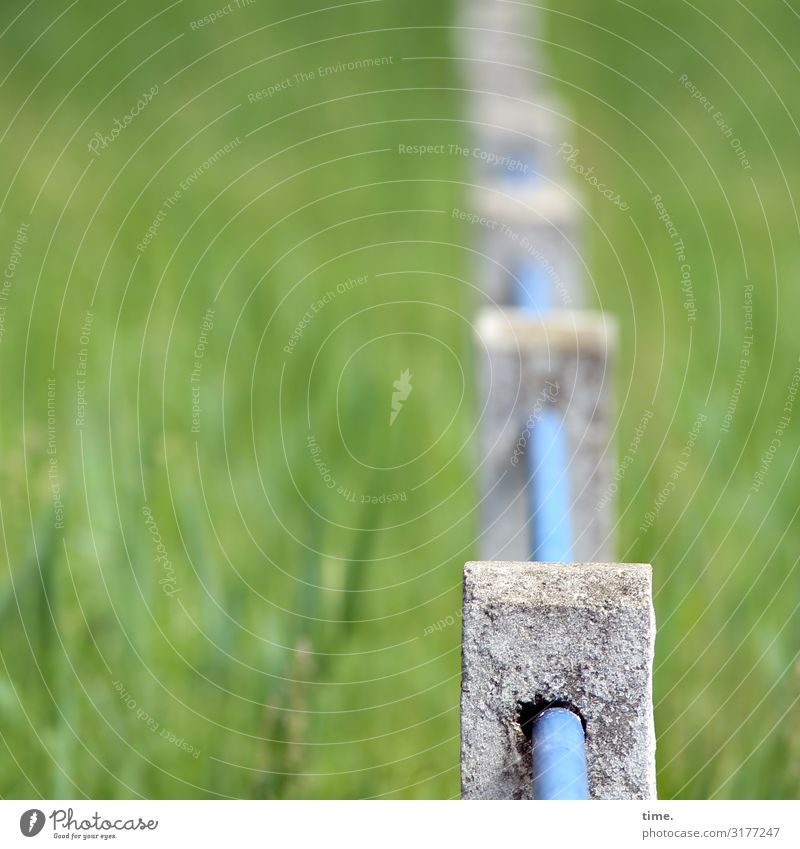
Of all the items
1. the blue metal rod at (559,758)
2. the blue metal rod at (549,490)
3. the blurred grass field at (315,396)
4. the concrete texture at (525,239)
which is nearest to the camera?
the blue metal rod at (559,758)

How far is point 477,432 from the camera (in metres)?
1.78

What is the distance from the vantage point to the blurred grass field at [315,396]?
1.19 m

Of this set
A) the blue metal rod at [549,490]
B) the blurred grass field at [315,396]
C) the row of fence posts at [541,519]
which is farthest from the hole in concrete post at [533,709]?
the blurred grass field at [315,396]

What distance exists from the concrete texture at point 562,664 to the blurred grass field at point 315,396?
42 centimetres

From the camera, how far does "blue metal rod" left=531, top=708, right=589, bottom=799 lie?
676 millimetres

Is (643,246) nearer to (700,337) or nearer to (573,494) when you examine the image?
(700,337)

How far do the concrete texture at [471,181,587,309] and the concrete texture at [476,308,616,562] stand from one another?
263 millimetres

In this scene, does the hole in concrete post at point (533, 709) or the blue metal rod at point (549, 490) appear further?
the blue metal rod at point (549, 490)

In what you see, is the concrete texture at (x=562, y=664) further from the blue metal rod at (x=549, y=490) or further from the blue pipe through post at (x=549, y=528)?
the blue metal rod at (x=549, y=490)

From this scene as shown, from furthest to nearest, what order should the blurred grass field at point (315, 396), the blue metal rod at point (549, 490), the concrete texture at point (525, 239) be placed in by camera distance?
the concrete texture at point (525, 239) → the blurred grass field at point (315, 396) → the blue metal rod at point (549, 490)

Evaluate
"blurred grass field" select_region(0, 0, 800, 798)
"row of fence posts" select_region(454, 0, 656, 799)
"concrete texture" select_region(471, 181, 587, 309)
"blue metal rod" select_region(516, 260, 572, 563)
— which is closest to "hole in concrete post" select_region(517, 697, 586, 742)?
"row of fence posts" select_region(454, 0, 656, 799)

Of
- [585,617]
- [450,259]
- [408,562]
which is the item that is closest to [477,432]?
[408,562]

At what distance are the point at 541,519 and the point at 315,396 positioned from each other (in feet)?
2.92

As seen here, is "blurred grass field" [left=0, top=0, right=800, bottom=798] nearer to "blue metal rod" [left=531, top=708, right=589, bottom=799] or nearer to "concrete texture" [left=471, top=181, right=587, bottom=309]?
"concrete texture" [left=471, top=181, right=587, bottom=309]
